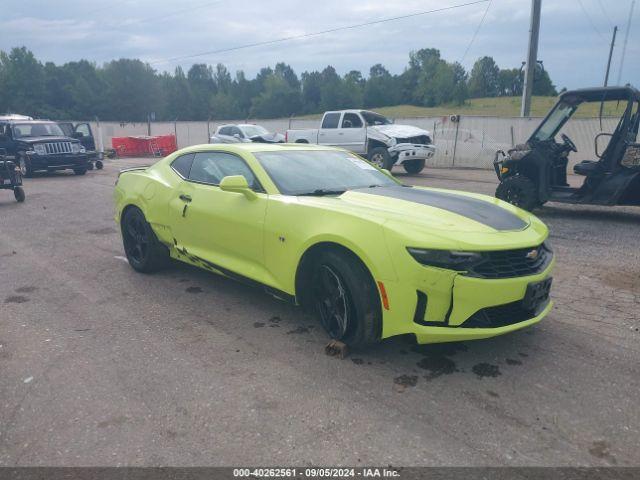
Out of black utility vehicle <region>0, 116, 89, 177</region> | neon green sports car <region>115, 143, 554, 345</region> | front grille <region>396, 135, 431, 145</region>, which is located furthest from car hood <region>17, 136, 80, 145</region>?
neon green sports car <region>115, 143, 554, 345</region>

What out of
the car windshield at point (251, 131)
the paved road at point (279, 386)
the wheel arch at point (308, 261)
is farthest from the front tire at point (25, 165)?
the wheel arch at point (308, 261)

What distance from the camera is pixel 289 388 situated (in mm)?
3133

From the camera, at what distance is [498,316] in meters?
3.21

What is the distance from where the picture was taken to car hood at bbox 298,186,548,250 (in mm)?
3143

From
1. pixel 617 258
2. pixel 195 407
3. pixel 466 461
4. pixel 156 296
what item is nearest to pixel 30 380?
pixel 195 407

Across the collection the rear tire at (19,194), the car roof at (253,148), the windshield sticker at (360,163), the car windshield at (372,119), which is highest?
the car windshield at (372,119)

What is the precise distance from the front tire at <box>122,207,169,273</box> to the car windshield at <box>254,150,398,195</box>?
5.52ft

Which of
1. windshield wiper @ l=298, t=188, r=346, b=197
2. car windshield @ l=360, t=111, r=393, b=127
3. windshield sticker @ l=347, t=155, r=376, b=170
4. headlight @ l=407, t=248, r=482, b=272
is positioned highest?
car windshield @ l=360, t=111, r=393, b=127

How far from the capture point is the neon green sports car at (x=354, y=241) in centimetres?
309

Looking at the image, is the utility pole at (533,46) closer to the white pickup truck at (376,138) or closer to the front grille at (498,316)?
the white pickup truck at (376,138)

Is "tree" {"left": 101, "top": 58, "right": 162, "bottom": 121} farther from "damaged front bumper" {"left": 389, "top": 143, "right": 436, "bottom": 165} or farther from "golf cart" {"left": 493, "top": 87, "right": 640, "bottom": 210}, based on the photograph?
"golf cart" {"left": 493, "top": 87, "right": 640, "bottom": 210}

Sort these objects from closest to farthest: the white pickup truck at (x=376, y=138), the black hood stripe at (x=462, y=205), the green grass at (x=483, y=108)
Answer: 1. the black hood stripe at (x=462, y=205)
2. the white pickup truck at (x=376, y=138)
3. the green grass at (x=483, y=108)

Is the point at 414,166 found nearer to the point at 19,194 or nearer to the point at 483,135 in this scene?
the point at 483,135

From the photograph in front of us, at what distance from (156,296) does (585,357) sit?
3737 mm
